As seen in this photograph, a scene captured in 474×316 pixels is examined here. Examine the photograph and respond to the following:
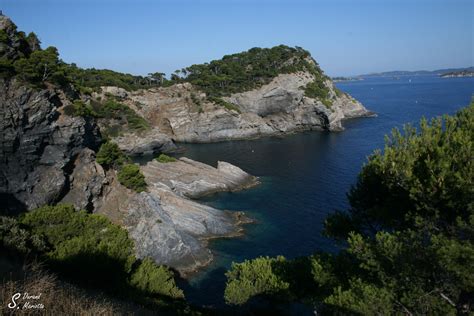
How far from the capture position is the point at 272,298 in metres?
20.5

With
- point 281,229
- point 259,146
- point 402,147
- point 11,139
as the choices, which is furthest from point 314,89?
point 402,147

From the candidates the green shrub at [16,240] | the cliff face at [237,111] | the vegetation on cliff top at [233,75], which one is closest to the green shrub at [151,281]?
the green shrub at [16,240]

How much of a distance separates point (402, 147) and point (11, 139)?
3353 centimetres

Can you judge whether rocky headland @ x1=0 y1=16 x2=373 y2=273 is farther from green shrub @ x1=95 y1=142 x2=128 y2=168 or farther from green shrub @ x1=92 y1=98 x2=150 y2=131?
green shrub @ x1=92 y1=98 x2=150 y2=131

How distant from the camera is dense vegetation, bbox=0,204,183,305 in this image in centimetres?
1892

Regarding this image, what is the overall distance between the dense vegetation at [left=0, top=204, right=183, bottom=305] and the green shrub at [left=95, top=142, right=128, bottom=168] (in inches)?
512

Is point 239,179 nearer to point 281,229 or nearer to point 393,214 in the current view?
point 281,229

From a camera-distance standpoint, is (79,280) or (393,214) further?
(79,280)

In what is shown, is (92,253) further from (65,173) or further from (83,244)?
(65,173)

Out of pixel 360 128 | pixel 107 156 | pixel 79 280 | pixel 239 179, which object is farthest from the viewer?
pixel 360 128

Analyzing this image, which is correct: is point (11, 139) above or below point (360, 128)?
above

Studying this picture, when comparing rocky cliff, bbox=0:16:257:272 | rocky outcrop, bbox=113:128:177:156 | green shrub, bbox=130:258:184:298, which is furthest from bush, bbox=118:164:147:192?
rocky outcrop, bbox=113:128:177:156

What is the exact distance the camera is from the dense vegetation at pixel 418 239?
11703 millimetres

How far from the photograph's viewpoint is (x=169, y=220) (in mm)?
36938
